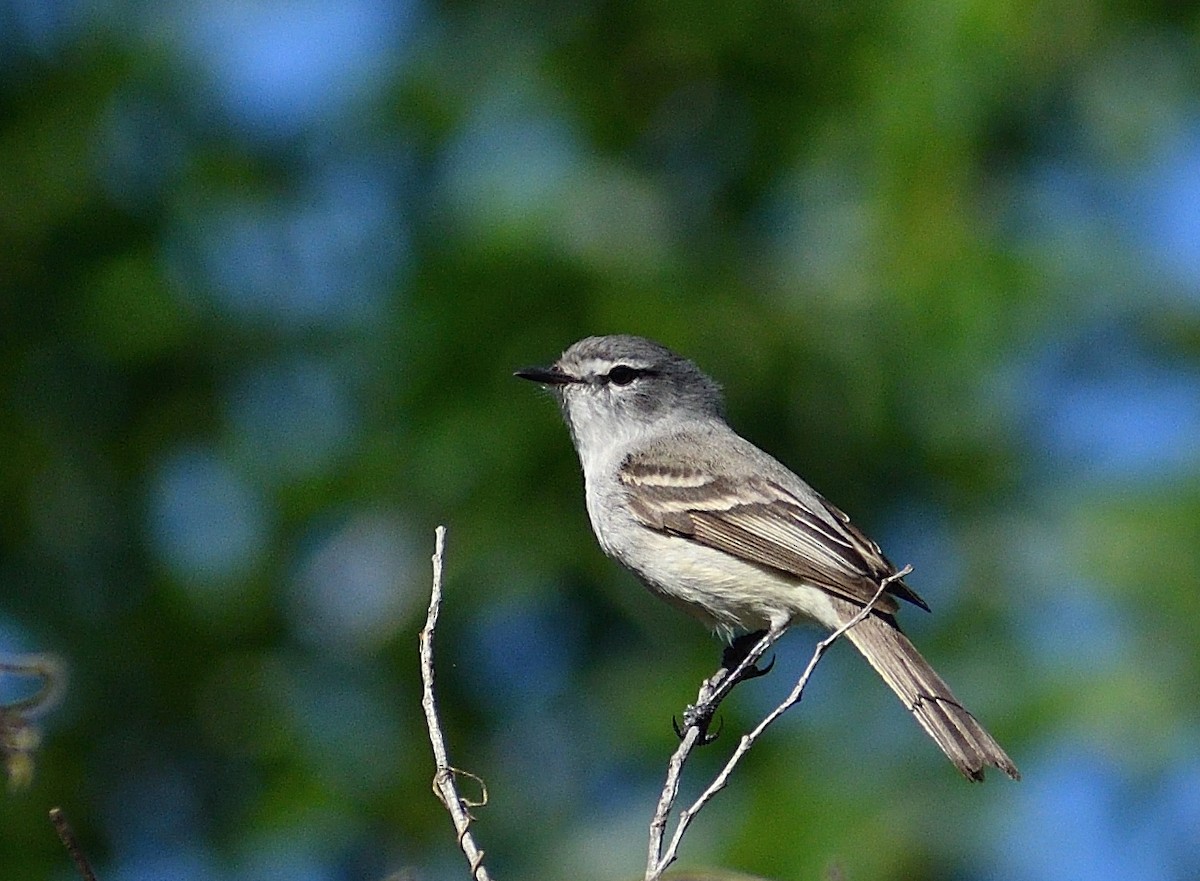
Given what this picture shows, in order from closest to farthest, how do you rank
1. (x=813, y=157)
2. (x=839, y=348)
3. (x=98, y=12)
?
(x=839, y=348) → (x=813, y=157) → (x=98, y=12)

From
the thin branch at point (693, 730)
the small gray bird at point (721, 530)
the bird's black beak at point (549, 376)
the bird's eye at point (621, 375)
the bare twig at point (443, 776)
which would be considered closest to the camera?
the bare twig at point (443, 776)

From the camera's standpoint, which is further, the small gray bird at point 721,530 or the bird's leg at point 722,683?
the small gray bird at point 721,530

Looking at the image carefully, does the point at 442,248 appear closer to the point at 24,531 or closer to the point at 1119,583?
the point at 24,531

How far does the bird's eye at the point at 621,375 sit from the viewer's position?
562 centimetres

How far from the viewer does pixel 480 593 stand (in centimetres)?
709

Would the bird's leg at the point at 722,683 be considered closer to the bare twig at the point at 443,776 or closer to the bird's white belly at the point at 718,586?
the bird's white belly at the point at 718,586

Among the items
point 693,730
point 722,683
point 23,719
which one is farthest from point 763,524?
point 23,719

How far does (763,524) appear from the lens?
4.89 meters

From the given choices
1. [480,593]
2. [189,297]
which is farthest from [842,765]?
[189,297]

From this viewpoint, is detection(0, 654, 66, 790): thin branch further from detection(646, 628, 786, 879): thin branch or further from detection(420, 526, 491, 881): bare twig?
detection(646, 628, 786, 879): thin branch

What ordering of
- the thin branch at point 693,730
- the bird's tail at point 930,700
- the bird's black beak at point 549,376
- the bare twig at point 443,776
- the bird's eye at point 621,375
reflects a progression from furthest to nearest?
the bird's eye at point 621,375 → the bird's black beak at point 549,376 → the bird's tail at point 930,700 → the thin branch at point 693,730 → the bare twig at point 443,776

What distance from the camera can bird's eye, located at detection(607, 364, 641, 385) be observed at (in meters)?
5.62

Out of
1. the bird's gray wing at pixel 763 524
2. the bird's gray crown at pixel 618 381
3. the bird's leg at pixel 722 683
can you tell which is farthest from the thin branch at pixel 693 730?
the bird's gray crown at pixel 618 381

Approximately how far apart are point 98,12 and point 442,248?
226 centimetres
